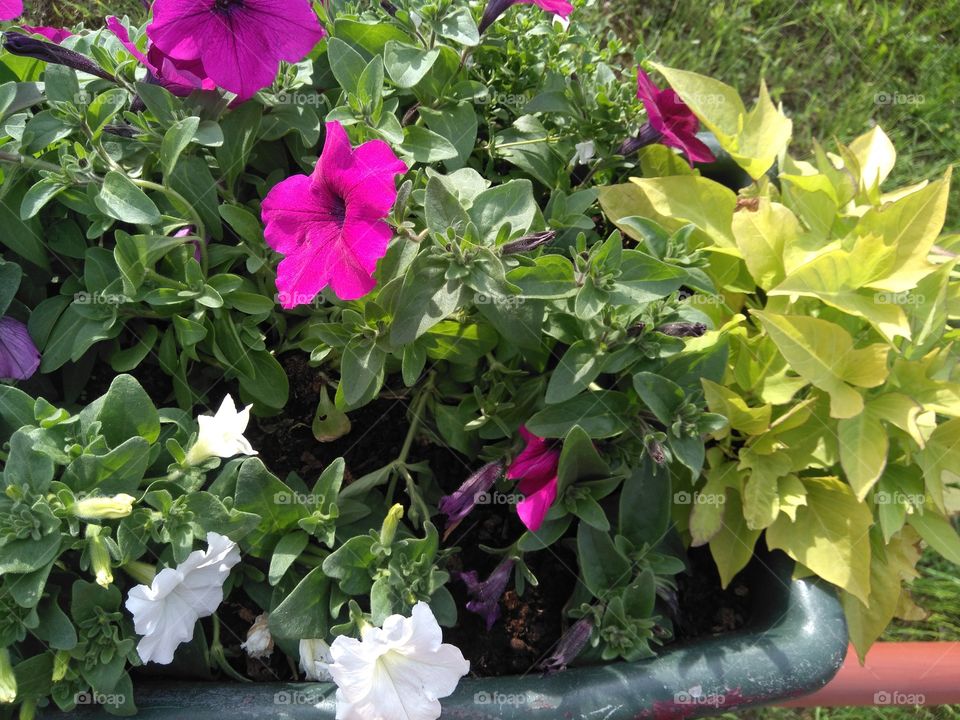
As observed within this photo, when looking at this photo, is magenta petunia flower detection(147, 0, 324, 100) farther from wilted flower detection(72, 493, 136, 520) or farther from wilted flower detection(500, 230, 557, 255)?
wilted flower detection(72, 493, 136, 520)

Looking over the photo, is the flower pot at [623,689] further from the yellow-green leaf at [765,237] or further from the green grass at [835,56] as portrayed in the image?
the green grass at [835,56]

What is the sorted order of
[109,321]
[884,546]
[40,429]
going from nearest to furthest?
[40,429] < [109,321] < [884,546]

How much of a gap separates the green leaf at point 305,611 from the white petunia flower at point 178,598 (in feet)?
0.29

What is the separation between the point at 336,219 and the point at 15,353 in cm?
49

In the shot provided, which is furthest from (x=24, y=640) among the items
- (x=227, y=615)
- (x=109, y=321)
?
(x=109, y=321)

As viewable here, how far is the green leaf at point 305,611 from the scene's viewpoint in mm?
1104

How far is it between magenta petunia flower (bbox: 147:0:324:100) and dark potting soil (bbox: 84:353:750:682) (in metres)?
0.49

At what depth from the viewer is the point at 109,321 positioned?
118cm

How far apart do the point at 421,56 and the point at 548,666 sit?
890 mm

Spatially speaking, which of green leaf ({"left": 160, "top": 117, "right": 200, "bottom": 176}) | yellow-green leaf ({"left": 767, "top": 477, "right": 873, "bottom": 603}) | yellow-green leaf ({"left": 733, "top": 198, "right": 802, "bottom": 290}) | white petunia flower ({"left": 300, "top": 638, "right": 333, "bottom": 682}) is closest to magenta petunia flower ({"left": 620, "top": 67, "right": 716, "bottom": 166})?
yellow-green leaf ({"left": 733, "top": 198, "right": 802, "bottom": 290})

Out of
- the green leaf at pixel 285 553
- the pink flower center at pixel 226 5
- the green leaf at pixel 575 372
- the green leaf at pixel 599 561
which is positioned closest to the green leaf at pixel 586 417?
the green leaf at pixel 575 372

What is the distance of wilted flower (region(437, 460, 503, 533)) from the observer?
118 cm

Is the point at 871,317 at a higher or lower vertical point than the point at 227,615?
higher

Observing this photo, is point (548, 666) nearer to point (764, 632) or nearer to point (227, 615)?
point (764, 632)
